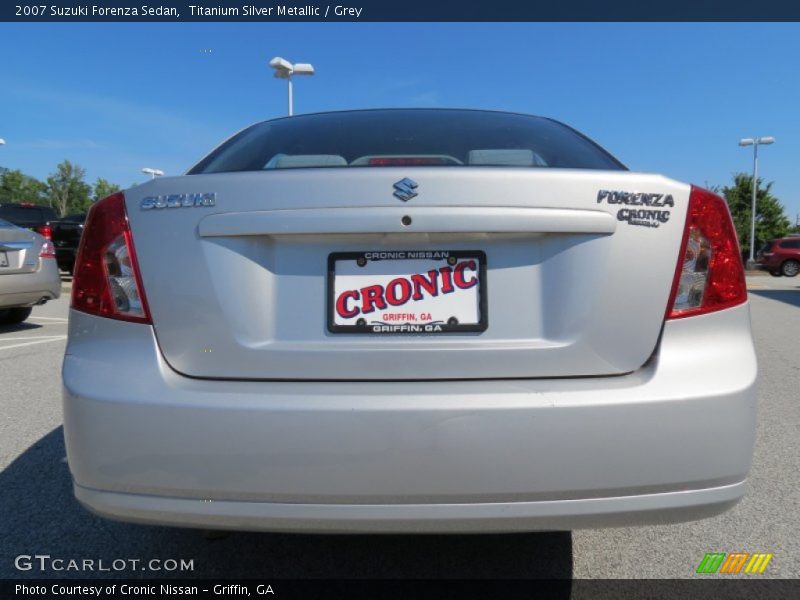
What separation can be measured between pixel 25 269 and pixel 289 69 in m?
11.7

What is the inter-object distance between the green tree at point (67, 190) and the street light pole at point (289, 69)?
278ft

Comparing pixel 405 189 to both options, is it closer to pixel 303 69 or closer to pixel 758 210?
pixel 303 69

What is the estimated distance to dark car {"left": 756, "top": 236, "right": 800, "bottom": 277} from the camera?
25062mm

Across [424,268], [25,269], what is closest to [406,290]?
[424,268]

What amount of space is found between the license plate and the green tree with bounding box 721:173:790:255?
4749 cm

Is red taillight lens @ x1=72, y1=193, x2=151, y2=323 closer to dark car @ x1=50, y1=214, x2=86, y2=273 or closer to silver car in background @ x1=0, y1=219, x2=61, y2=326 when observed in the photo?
silver car in background @ x1=0, y1=219, x2=61, y2=326

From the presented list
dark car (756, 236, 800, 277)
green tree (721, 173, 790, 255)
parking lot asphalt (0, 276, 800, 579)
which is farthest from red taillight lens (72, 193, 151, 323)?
green tree (721, 173, 790, 255)

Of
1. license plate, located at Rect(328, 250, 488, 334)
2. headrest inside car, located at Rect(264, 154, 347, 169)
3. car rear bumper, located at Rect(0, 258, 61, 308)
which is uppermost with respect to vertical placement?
headrest inside car, located at Rect(264, 154, 347, 169)

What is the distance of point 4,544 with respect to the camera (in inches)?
84.6

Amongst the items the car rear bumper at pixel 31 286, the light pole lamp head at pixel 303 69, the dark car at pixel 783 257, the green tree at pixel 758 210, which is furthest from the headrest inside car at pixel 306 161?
the green tree at pixel 758 210

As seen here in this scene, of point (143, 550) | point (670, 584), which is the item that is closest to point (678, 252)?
point (670, 584)

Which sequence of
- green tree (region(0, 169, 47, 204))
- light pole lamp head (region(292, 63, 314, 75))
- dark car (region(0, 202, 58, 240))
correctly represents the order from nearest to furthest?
dark car (region(0, 202, 58, 240)) < light pole lamp head (region(292, 63, 314, 75)) < green tree (region(0, 169, 47, 204))

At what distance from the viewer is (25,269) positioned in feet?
22.1

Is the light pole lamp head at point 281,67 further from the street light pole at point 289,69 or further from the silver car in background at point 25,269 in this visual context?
the silver car in background at point 25,269
